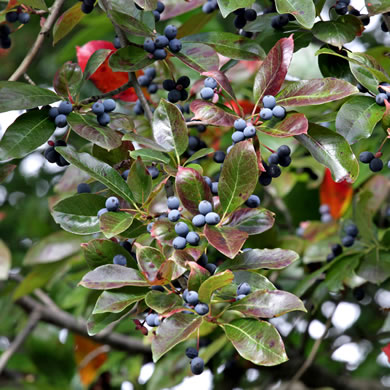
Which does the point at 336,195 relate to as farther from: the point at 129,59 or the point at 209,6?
Answer: the point at 129,59

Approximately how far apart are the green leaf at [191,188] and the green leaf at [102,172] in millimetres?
102

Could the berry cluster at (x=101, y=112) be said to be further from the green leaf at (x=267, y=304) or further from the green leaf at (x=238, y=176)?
the green leaf at (x=267, y=304)

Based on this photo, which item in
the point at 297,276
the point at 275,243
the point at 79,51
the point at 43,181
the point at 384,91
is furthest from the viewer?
the point at 43,181

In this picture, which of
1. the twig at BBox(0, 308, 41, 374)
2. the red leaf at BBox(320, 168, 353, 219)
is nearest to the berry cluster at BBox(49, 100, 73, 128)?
the twig at BBox(0, 308, 41, 374)

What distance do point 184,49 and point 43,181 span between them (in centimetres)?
190

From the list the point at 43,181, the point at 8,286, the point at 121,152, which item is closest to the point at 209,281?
the point at 121,152

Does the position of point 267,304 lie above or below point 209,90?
below

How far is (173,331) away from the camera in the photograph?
0.80 metres

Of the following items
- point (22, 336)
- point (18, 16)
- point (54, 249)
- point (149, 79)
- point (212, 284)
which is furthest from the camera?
point (22, 336)

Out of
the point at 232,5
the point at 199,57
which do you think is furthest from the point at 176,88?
the point at 232,5

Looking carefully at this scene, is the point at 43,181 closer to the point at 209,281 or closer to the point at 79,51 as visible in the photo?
the point at 79,51

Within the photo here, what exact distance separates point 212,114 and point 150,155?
4.1 inches

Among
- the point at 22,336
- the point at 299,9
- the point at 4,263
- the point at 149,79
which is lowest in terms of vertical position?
the point at 22,336

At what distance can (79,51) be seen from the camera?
1.40 m
